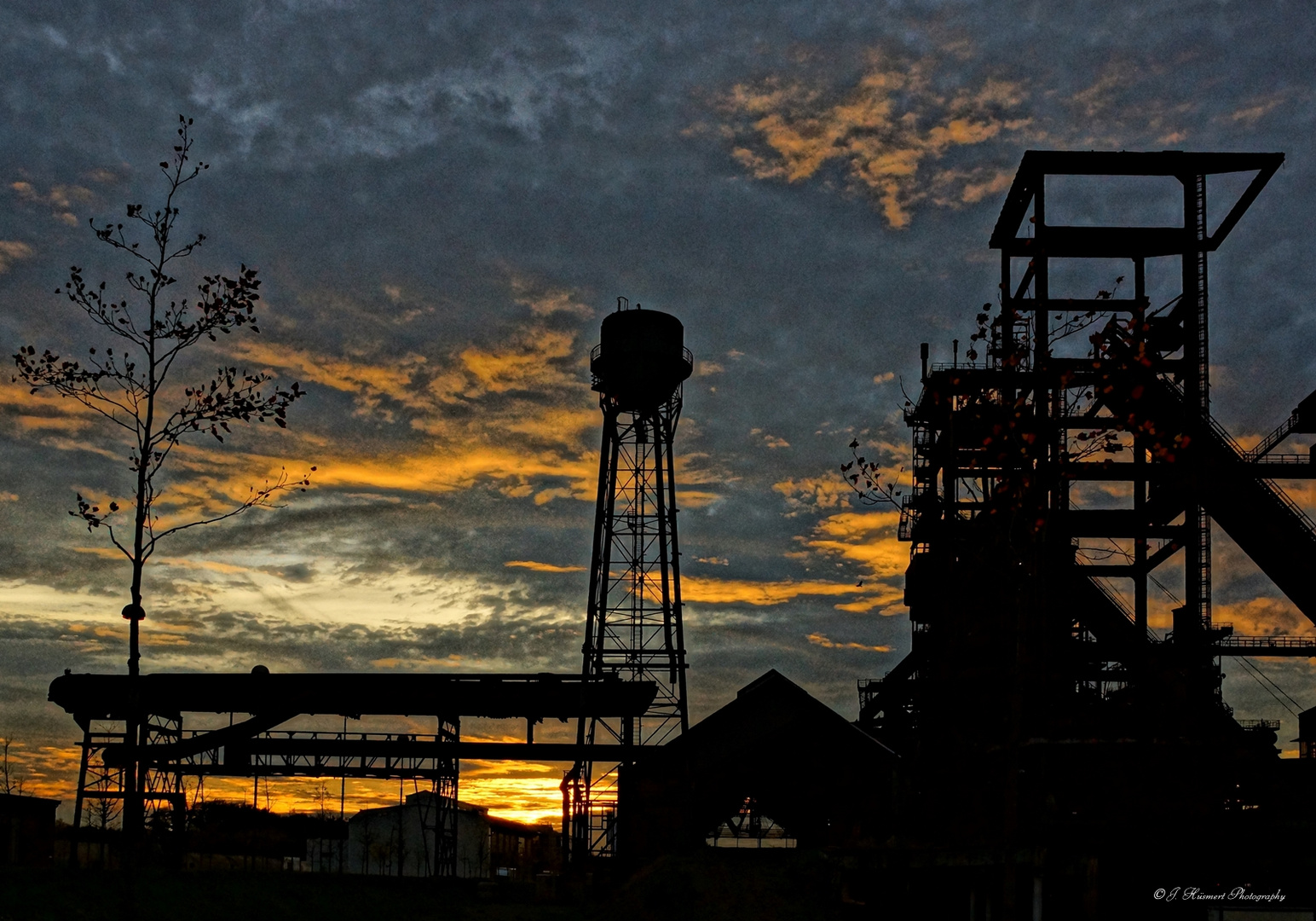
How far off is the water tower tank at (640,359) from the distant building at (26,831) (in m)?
25.3

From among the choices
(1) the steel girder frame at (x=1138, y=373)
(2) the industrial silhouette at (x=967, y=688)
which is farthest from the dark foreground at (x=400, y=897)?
(1) the steel girder frame at (x=1138, y=373)

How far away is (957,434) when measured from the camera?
5750 centimetres

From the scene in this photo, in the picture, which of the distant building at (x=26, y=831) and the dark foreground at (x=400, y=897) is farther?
the distant building at (x=26, y=831)

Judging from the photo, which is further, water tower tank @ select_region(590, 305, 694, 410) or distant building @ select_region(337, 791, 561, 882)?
distant building @ select_region(337, 791, 561, 882)

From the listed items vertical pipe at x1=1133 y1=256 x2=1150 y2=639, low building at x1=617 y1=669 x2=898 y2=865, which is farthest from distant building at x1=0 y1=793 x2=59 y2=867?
vertical pipe at x1=1133 y1=256 x2=1150 y2=639

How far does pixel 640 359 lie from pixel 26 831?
27.3 meters

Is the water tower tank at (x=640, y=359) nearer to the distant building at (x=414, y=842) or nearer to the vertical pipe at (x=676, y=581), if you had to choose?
the vertical pipe at (x=676, y=581)

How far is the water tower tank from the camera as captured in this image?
48812mm

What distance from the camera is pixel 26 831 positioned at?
40844 mm

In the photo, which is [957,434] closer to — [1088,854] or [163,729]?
[163,729]

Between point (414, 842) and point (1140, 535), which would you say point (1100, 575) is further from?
point (414, 842)

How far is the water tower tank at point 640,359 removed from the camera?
48.8 meters

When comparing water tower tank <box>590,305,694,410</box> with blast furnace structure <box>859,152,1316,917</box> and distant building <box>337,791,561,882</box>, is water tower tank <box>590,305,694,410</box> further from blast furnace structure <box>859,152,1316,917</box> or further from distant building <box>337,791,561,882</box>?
distant building <box>337,791,561,882</box>

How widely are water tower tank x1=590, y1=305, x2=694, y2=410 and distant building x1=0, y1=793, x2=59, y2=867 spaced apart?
83.0 feet
